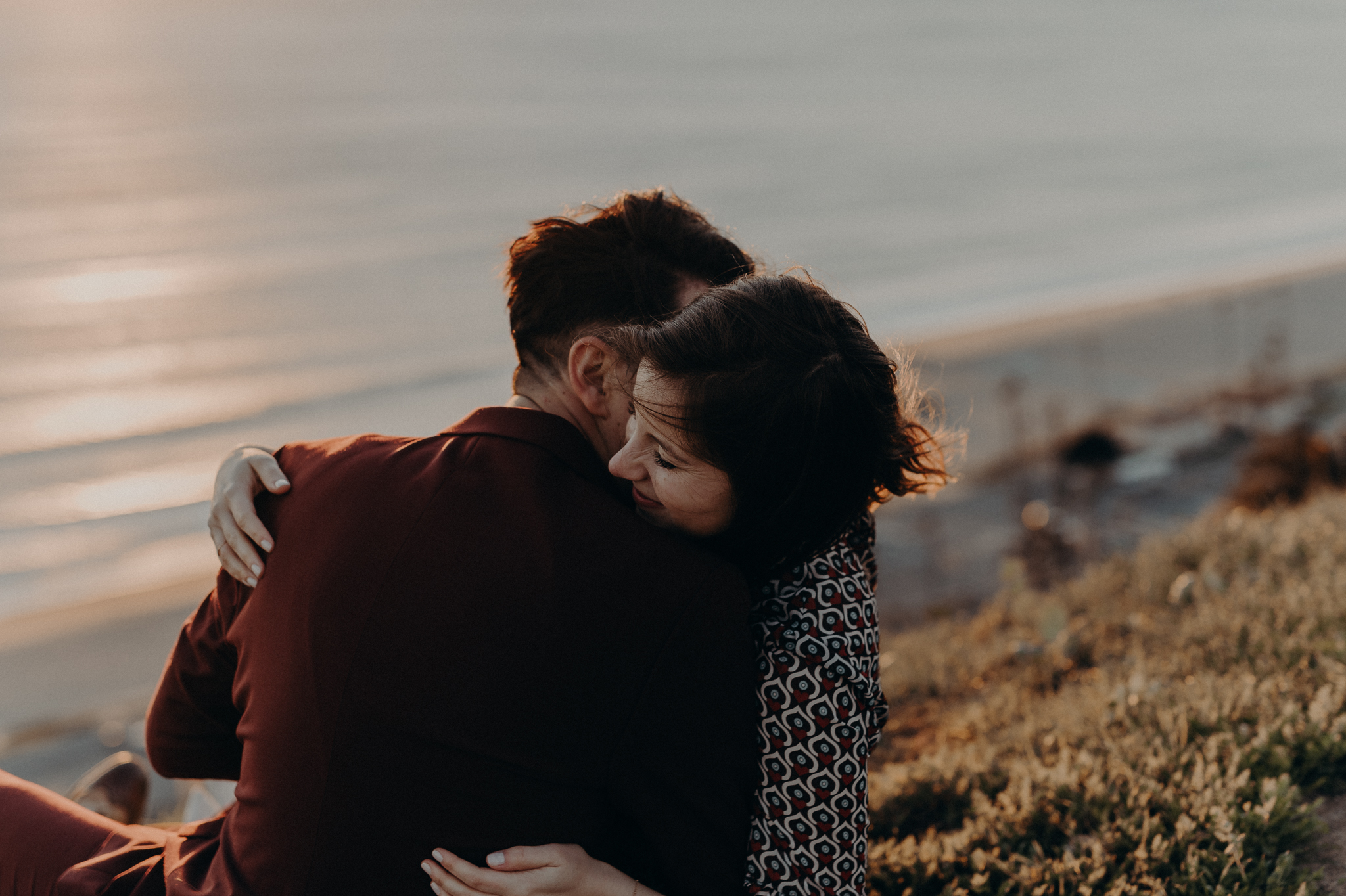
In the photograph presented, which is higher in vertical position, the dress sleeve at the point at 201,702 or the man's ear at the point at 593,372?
the man's ear at the point at 593,372

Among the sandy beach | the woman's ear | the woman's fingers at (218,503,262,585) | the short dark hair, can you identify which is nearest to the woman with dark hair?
the woman's ear

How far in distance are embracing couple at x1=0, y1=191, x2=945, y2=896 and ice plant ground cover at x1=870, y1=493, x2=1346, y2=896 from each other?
78 centimetres

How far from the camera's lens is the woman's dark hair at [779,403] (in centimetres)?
160

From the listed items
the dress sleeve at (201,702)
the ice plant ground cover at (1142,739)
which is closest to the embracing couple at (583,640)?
the dress sleeve at (201,702)

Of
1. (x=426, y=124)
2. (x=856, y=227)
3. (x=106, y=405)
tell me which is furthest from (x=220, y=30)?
(x=106, y=405)

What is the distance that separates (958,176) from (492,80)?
30440 millimetres

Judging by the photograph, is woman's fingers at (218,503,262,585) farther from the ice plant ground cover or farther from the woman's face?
the ice plant ground cover

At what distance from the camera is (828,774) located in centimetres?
169

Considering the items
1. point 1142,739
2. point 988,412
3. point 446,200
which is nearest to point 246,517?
point 1142,739

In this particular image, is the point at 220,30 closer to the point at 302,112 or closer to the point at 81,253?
the point at 302,112

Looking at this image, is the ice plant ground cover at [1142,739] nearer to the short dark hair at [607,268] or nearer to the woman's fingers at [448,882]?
the woman's fingers at [448,882]

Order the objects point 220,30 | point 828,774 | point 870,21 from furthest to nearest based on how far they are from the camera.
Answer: point 870,21 < point 220,30 < point 828,774

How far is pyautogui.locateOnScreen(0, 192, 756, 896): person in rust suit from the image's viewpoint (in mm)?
1515

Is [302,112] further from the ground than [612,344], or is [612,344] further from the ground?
[302,112]
